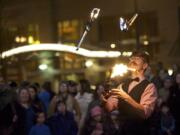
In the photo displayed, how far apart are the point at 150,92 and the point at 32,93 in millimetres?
4322

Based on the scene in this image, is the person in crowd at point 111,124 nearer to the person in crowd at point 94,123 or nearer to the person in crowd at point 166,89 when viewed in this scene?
the person in crowd at point 94,123

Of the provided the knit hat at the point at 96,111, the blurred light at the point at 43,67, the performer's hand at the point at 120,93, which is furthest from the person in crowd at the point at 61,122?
the blurred light at the point at 43,67

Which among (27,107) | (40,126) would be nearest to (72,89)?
(40,126)

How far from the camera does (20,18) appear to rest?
3238cm

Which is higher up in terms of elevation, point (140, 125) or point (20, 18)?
point (20, 18)

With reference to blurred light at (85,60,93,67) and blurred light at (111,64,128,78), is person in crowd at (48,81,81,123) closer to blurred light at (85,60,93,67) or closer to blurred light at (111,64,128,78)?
blurred light at (111,64,128,78)

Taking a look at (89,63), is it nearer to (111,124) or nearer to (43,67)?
(43,67)

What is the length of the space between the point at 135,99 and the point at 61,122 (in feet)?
13.0

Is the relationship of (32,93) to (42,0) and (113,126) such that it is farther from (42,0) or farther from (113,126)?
(42,0)

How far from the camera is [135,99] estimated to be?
26.2ft

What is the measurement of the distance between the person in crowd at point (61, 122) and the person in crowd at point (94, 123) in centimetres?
38

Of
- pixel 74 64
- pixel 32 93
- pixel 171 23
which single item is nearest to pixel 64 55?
pixel 74 64

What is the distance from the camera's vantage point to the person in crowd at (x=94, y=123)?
11281mm

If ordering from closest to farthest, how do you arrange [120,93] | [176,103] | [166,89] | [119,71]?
[120,93], [119,71], [176,103], [166,89]
